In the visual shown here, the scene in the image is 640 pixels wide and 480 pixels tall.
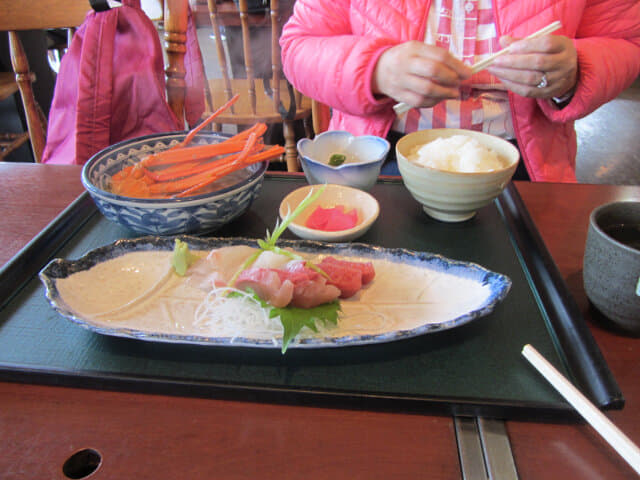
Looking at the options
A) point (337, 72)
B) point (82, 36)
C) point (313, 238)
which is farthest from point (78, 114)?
point (313, 238)

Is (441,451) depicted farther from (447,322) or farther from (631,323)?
(631,323)

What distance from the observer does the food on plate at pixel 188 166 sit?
108 cm

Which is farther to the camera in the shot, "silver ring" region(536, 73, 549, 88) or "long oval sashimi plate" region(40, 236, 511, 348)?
"silver ring" region(536, 73, 549, 88)

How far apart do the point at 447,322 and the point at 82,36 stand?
58.5 inches

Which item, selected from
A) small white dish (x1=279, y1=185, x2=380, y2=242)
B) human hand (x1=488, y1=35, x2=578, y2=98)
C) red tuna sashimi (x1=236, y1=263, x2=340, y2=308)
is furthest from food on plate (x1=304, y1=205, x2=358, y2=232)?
human hand (x1=488, y1=35, x2=578, y2=98)

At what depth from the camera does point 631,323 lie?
732 mm

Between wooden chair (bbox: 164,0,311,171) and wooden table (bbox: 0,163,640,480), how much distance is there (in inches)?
48.9

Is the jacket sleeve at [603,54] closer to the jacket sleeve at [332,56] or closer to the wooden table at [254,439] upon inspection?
the jacket sleeve at [332,56]

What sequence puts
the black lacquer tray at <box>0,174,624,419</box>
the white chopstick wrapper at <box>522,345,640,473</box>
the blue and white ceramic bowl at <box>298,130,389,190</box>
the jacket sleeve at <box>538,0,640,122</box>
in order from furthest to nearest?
the jacket sleeve at <box>538,0,640,122</box>
the blue and white ceramic bowl at <box>298,130,389,190</box>
the black lacquer tray at <box>0,174,624,419</box>
the white chopstick wrapper at <box>522,345,640,473</box>

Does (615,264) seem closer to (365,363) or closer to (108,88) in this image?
(365,363)

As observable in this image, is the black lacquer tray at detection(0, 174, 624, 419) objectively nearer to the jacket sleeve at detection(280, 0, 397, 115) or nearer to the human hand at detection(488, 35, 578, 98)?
the human hand at detection(488, 35, 578, 98)

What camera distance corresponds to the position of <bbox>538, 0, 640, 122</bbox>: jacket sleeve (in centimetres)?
128

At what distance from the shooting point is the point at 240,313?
0.78 metres

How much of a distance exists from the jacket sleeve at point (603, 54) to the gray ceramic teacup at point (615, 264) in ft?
2.21
